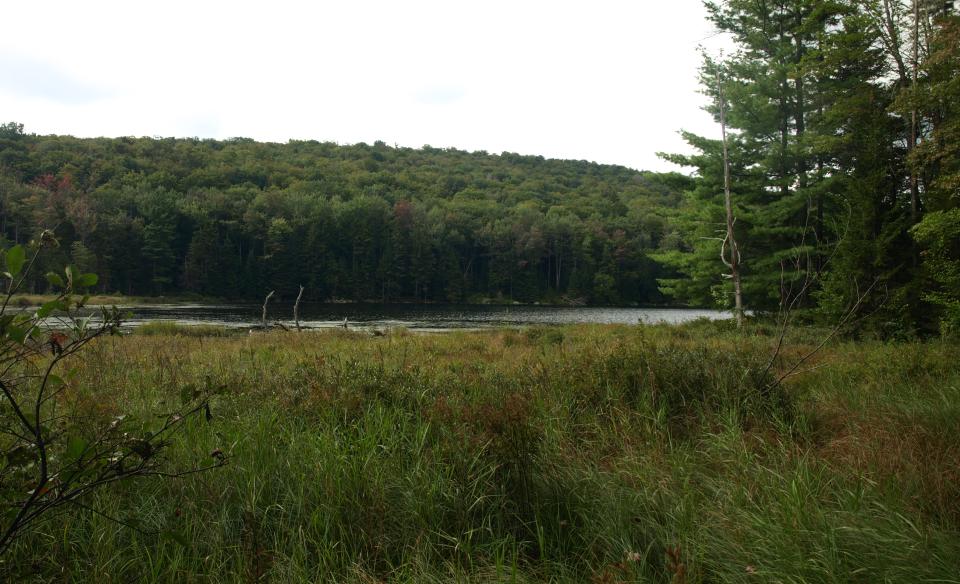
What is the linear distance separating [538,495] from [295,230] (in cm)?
8436

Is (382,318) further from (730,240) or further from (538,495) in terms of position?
(538,495)

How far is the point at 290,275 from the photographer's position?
76562mm

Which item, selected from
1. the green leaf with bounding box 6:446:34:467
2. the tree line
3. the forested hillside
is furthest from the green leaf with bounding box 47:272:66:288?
the forested hillside

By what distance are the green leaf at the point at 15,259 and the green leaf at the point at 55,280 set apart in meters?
0.07

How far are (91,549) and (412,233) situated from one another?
3350 inches

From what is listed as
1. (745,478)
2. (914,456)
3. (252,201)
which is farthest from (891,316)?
(252,201)

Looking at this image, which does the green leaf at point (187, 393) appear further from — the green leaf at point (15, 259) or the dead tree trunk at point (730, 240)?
the dead tree trunk at point (730, 240)

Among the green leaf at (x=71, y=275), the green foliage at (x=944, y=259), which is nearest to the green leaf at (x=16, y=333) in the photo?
the green leaf at (x=71, y=275)

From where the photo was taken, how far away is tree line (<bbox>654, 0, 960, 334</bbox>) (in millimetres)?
11477

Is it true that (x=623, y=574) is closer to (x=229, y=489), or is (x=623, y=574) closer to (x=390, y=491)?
(x=390, y=491)

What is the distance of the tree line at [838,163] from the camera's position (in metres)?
11.5

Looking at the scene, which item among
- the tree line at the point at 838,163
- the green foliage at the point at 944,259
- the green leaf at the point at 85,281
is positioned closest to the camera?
the green leaf at the point at 85,281

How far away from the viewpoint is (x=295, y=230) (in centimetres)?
8156

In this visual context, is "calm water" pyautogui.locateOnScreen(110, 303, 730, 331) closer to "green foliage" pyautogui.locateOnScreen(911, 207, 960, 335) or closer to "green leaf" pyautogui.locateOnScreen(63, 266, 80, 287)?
"green foliage" pyautogui.locateOnScreen(911, 207, 960, 335)
